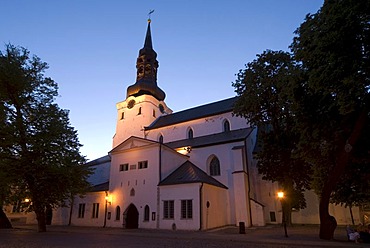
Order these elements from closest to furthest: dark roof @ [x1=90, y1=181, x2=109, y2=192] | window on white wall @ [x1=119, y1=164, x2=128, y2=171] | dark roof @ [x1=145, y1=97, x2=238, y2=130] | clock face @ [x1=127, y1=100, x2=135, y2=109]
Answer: window on white wall @ [x1=119, y1=164, x2=128, y2=171]
dark roof @ [x1=90, y1=181, x2=109, y2=192]
dark roof @ [x1=145, y1=97, x2=238, y2=130]
clock face @ [x1=127, y1=100, x2=135, y2=109]

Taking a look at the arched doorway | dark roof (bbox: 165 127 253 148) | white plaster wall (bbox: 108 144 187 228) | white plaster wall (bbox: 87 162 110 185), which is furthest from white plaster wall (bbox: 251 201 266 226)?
white plaster wall (bbox: 87 162 110 185)

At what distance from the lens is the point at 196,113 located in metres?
37.0

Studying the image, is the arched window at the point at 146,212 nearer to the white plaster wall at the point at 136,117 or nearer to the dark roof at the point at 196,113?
the dark roof at the point at 196,113

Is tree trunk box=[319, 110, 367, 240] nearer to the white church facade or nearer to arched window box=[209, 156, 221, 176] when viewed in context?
the white church facade

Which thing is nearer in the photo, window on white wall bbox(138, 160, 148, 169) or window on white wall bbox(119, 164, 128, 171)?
window on white wall bbox(138, 160, 148, 169)

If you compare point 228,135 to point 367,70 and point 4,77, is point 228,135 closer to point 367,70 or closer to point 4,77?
point 367,70

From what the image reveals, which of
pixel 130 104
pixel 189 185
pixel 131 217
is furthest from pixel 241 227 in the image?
pixel 130 104

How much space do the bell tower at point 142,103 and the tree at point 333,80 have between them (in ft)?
93.4

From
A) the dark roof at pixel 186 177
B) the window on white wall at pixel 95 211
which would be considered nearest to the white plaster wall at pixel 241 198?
the dark roof at pixel 186 177

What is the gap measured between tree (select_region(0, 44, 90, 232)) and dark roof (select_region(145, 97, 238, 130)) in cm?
1738

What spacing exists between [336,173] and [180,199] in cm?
1363

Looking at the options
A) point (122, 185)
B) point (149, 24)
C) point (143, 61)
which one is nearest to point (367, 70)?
point (122, 185)

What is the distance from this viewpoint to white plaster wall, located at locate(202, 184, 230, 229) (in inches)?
905

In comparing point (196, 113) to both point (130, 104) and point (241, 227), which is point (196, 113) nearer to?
point (130, 104)
